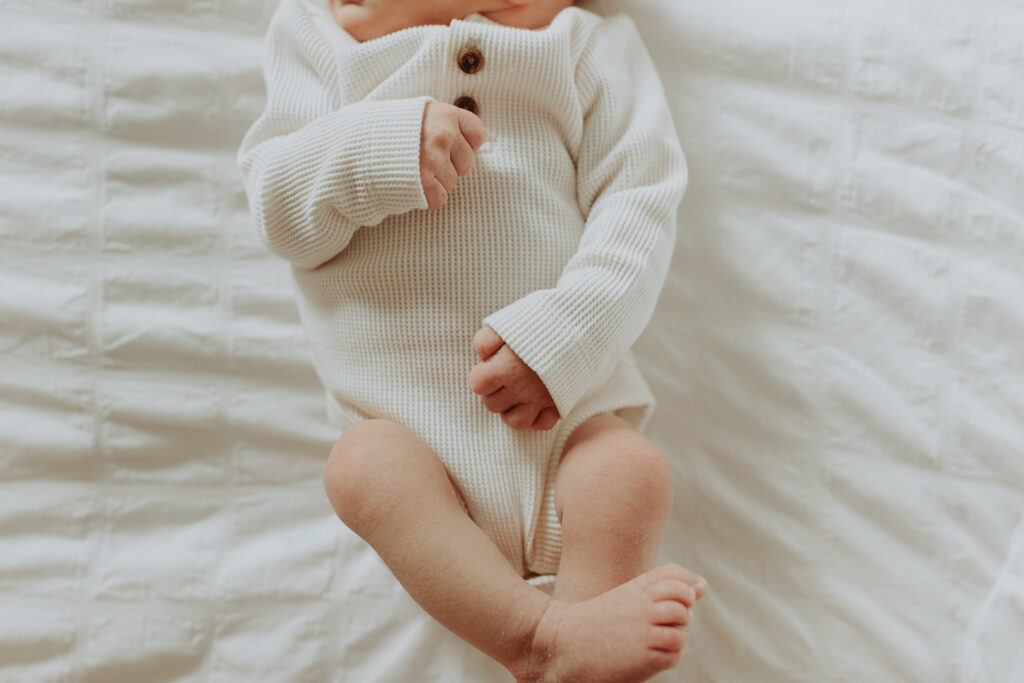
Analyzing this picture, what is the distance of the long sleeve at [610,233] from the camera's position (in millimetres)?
827

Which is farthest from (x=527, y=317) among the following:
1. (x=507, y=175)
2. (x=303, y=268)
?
(x=303, y=268)

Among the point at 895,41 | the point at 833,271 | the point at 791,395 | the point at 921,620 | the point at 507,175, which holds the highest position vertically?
the point at 895,41

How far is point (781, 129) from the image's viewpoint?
109cm

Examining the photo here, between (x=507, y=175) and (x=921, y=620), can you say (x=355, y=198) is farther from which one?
(x=921, y=620)

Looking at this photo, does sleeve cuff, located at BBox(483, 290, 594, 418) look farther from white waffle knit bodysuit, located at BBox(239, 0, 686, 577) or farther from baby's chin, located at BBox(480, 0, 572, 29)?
baby's chin, located at BBox(480, 0, 572, 29)

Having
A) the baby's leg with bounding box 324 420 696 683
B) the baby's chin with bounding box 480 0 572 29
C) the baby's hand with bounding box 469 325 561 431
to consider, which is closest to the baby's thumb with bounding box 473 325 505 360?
the baby's hand with bounding box 469 325 561 431

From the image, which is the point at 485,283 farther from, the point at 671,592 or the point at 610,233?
the point at 671,592

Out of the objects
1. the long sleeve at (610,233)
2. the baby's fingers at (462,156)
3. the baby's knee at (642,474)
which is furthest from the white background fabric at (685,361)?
the baby's fingers at (462,156)

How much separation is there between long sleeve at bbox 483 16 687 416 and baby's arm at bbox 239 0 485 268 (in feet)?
0.49

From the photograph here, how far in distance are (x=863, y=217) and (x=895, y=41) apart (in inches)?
8.6

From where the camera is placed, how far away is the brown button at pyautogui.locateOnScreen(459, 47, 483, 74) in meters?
0.89

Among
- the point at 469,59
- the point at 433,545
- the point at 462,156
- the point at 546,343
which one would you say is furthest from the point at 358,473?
the point at 469,59

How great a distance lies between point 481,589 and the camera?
77 cm

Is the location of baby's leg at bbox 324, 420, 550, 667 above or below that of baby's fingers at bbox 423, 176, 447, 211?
below
